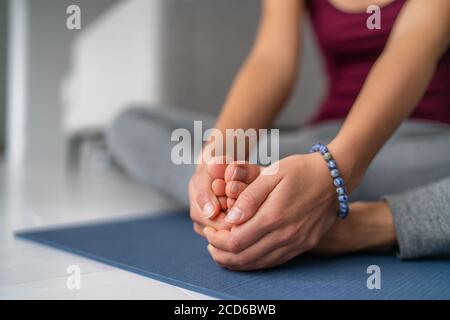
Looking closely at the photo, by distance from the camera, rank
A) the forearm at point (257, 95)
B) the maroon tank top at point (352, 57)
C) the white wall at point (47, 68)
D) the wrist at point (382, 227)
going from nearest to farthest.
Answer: the wrist at point (382, 227) < the forearm at point (257, 95) < the maroon tank top at point (352, 57) < the white wall at point (47, 68)

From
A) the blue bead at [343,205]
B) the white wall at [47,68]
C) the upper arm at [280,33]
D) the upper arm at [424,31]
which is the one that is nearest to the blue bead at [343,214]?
the blue bead at [343,205]

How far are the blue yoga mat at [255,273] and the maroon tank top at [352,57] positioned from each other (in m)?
0.36

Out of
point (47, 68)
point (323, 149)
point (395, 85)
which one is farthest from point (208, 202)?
point (47, 68)

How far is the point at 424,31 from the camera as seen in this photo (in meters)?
0.59

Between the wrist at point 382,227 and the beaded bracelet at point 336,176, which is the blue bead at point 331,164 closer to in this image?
the beaded bracelet at point 336,176

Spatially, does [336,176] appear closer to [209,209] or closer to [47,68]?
[209,209]

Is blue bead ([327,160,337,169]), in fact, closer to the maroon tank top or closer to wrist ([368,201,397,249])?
wrist ([368,201,397,249])

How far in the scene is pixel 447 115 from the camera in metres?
0.81

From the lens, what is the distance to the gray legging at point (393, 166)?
534 millimetres

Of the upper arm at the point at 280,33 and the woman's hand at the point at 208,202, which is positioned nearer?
the woman's hand at the point at 208,202

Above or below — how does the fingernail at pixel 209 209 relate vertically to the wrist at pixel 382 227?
above

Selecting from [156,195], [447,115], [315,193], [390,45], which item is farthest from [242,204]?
[156,195]

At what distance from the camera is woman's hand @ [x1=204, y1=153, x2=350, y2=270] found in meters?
0.44
